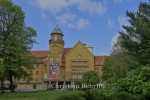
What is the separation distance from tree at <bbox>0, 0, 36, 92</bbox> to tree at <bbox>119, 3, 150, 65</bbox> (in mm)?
18069

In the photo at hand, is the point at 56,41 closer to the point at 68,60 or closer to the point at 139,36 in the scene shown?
the point at 68,60

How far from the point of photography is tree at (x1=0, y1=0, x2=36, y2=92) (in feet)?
127

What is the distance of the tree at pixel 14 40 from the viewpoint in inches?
1521

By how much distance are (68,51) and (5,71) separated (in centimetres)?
4972

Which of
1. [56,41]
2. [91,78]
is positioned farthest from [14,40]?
[56,41]

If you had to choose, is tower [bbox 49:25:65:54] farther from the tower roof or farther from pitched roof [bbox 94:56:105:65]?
pitched roof [bbox 94:56:105:65]

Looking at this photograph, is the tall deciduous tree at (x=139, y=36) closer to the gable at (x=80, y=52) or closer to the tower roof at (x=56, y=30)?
the gable at (x=80, y=52)

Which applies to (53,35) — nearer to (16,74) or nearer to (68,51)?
(68,51)

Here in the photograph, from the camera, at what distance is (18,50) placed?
3872 cm

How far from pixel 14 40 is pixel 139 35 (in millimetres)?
20788

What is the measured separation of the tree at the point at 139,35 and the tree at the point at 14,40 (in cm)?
1807

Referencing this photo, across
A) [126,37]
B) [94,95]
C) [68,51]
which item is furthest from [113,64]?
[68,51]

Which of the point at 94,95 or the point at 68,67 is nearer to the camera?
the point at 94,95

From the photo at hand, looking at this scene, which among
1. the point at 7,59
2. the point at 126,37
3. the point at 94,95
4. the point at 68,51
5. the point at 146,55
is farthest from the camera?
the point at 68,51
